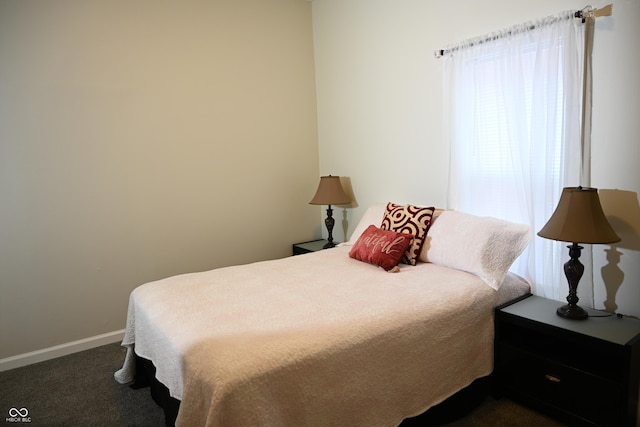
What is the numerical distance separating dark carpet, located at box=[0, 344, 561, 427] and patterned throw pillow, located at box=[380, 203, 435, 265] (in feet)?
2.98

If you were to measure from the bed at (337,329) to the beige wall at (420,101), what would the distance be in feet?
1.50

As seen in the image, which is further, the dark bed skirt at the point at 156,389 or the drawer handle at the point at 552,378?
the drawer handle at the point at 552,378

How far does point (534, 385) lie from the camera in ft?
7.02

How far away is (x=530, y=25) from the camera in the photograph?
7.65 ft

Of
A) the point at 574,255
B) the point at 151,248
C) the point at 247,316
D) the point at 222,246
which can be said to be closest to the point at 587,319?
the point at 574,255

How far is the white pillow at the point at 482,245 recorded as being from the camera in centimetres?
235

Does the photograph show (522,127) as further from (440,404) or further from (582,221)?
(440,404)

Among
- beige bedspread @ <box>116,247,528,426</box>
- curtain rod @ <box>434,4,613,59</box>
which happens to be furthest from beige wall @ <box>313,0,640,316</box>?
beige bedspread @ <box>116,247,528,426</box>

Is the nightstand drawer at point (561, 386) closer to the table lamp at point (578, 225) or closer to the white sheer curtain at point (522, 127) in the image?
the table lamp at point (578, 225)

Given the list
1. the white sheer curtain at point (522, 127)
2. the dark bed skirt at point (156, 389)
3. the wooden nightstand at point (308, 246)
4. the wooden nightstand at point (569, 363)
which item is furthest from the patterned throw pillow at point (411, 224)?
the dark bed skirt at point (156, 389)

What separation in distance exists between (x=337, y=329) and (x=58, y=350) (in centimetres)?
232

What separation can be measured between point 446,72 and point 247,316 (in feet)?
6.73

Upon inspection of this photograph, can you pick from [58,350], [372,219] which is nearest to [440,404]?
[372,219]

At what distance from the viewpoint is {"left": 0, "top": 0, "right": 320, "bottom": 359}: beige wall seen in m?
2.81
